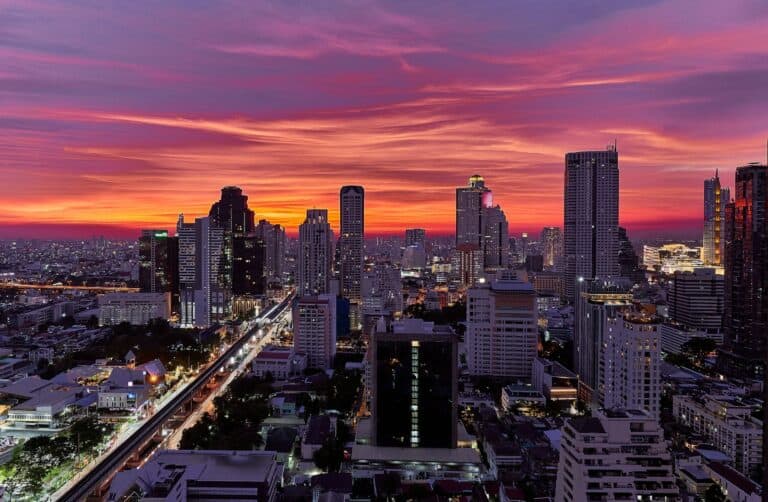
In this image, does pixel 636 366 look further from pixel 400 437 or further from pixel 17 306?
pixel 17 306

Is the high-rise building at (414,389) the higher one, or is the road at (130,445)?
the high-rise building at (414,389)

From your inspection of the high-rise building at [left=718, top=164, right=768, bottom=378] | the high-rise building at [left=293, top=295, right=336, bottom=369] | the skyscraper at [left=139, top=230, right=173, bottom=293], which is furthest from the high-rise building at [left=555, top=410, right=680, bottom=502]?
the skyscraper at [left=139, top=230, right=173, bottom=293]

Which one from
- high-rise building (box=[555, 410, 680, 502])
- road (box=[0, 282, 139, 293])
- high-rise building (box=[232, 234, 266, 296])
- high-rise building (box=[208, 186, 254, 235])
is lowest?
high-rise building (box=[555, 410, 680, 502])

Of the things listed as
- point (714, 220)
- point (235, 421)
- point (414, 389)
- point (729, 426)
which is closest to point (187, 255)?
point (235, 421)

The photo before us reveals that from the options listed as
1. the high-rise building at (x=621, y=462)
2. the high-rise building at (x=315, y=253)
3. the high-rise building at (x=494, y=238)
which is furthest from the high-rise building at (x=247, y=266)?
the high-rise building at (x=621, y=462)

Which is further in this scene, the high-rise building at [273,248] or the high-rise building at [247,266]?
the high-rise building at [273,248]

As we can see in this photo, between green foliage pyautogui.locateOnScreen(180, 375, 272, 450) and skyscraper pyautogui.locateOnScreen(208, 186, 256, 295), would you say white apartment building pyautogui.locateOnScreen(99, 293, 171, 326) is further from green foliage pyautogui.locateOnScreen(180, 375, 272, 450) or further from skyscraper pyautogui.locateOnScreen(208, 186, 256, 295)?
green foliage pyautogui.locateOnScreen(180, 375, 272, 450)

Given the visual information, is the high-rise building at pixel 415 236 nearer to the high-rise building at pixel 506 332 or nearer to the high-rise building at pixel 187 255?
the high-rise building at pixel 187 255
